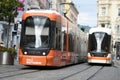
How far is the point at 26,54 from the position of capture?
28094mm

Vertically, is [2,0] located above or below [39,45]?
above

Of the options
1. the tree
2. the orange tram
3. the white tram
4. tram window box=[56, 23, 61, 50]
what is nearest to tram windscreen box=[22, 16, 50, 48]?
the orange tram

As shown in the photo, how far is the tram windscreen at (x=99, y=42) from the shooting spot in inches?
1626

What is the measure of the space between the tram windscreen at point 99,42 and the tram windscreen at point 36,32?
1350 cm

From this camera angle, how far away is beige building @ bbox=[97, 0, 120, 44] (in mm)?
128750

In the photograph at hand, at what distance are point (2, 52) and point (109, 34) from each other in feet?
42.8

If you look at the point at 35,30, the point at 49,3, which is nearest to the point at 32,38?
the point at 35,30

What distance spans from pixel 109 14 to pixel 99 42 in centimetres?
8895

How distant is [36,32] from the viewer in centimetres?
2822

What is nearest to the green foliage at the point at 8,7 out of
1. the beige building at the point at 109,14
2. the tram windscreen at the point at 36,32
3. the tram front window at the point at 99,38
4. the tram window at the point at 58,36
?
the tram window at the point at 58,36

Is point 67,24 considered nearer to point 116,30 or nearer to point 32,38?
point 32,38

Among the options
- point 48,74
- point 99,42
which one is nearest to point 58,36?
point 48,74

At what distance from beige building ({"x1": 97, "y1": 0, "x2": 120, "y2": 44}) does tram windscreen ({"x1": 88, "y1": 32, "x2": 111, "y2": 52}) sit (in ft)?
283

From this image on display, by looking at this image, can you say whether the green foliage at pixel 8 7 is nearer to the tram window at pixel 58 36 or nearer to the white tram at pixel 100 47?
the tram window at pixel 58 36
